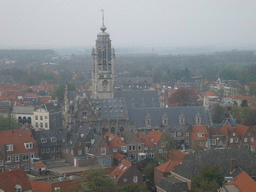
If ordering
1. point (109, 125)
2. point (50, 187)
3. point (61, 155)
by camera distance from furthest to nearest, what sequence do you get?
point (109, 125) < point (61, 155) < point (50, 187)

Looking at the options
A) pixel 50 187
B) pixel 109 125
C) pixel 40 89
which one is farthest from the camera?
pixel 40 89

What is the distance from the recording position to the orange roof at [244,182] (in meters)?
45.5

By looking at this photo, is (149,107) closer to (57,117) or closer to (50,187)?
(57,117)

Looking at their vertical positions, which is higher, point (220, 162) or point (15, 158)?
point (220, 162)

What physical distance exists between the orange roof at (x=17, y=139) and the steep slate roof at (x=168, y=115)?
20.2 metres

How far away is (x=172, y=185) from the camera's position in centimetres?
5112

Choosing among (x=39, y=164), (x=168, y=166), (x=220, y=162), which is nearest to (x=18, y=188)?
(x=39, y=164)

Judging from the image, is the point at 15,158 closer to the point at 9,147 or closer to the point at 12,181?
the point at 9,147

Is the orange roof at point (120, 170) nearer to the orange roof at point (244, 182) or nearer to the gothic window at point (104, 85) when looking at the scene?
the orange roof at point (244, 182)

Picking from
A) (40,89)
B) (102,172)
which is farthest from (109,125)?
(40,89)

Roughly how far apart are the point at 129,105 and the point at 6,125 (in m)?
20.8

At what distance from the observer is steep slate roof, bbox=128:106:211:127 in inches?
3191

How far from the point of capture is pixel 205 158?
179 ft

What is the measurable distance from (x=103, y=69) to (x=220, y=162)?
44923 mm
